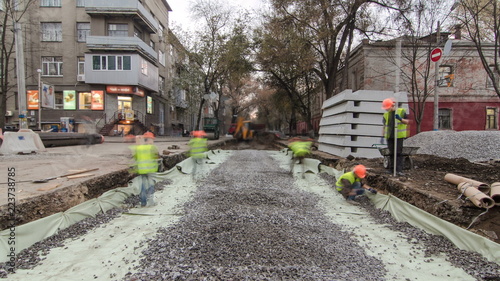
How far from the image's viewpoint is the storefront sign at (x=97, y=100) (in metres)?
25.2

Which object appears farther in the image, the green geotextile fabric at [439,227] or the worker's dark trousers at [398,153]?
the worker's dark trousers at [398,153]

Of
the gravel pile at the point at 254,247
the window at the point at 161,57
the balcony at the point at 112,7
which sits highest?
the balcony at the point at 112,7

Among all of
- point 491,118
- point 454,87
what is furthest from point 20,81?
point 491,118

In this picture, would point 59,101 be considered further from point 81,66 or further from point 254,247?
point 254,247

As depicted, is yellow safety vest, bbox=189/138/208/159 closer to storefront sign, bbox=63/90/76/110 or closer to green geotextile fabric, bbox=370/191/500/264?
green geotextile fabric, bbox=370/191/500/264

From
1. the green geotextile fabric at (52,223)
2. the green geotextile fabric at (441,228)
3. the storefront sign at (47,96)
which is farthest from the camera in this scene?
the storefront sign at (47,96)

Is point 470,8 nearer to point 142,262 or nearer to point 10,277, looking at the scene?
point 142,262

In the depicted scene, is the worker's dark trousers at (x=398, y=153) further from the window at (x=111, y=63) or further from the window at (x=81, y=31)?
the window at (x=81, y=31)

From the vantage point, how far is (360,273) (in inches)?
99.0

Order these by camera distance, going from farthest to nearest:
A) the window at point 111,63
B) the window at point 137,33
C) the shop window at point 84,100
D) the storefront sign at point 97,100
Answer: the window at point 137,33
the shop window at point 84,100
the storefront sign at point 97,100
the window at point 111,63

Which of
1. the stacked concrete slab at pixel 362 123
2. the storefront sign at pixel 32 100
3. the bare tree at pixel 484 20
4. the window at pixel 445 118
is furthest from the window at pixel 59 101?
the window at pixel 445 118

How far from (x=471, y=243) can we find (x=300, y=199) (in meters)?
2.56

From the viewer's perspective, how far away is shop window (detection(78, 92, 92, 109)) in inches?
999

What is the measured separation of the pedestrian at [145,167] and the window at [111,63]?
889 inches
